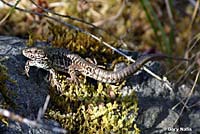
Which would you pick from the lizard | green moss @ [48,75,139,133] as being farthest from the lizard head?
green moss @ [48,75,139,133]

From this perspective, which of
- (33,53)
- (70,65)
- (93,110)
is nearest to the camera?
(93,110)

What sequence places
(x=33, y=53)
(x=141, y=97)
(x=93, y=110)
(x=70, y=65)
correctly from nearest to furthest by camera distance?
(x=93, y=110) < (x=33, y=53) < (x=70, y=65) < (x=141, y=97)

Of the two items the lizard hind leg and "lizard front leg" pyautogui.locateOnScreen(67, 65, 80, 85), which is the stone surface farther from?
"lizard front leg" pyautogui.locateOnScreen(67, 65, 80, 85)

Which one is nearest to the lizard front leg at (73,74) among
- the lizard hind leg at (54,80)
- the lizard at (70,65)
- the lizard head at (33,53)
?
the lizard at (70,65)

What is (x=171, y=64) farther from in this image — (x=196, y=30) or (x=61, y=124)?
(x=61, y=124)

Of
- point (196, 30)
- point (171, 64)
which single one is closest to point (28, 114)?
point (171, 64)

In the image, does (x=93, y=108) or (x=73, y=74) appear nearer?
(x=93, y=108)

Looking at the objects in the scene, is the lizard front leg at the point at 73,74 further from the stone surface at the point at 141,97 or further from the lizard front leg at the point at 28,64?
the lizard front leg at the point at 28,64

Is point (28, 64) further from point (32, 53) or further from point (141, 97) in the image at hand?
point (141, 97)

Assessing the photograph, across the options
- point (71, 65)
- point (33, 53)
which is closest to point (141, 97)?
point (71, 65)
